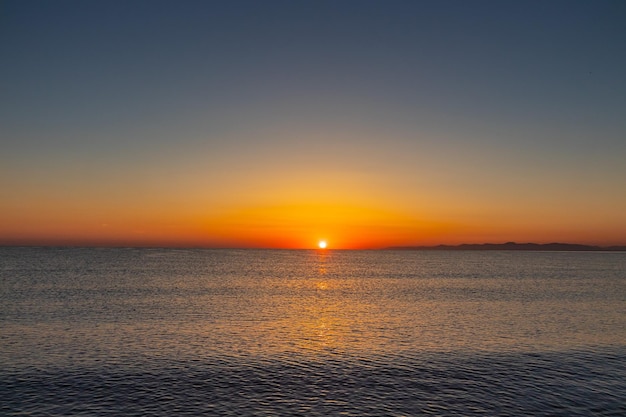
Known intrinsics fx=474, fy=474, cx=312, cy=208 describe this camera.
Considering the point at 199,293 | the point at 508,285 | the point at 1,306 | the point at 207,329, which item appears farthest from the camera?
the point at 508,285

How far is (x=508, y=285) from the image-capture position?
13138 cm

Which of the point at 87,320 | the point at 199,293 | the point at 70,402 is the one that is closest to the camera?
the point at 70,402

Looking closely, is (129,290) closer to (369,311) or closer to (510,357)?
(369,311)

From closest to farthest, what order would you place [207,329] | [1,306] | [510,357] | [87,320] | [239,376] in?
1. [239,376]
2. [510,357]
3. [207,329]
4. [87,320]
5. [1,306]

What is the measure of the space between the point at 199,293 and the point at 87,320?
37.9 m

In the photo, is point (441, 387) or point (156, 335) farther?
point (156, 335)

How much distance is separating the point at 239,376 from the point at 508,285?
109979 mm

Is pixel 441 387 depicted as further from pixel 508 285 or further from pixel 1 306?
pixel 508 285

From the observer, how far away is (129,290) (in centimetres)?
10531

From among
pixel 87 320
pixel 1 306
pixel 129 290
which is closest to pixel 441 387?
pixel 87 320

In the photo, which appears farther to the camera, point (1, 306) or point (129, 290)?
point (129, 290)

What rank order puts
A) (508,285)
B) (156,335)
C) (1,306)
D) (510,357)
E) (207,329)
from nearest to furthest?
(510,357)
(156,335)
(207,329)
(1,306)
(508,285)

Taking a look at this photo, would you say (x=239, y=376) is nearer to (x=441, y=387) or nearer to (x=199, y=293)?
(x=441, y=387)

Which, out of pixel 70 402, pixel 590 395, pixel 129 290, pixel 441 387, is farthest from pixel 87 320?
pixel 590 395
